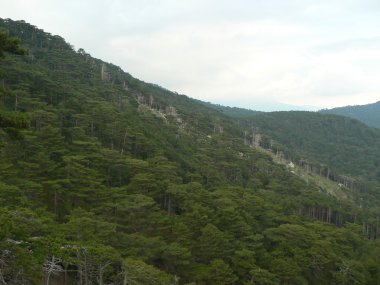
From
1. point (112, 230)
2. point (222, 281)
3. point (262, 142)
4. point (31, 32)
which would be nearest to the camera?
point (112, 230)

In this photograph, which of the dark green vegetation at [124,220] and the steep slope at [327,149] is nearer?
the dark green vegetation at [124,220]

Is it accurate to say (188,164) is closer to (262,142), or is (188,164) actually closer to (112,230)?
(112,230)

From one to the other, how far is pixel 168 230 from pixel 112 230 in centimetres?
707

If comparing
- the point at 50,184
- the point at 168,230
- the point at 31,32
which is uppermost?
the point at 31,32

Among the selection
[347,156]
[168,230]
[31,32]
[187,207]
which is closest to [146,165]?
[187,207]

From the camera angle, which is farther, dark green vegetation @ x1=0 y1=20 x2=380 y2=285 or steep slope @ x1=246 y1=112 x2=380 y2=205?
steep slope @ x1=246 y1=112 x2=380 y2=205

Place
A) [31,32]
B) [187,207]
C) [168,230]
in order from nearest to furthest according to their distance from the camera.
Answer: [168,230] < [187,207] < [31,32]

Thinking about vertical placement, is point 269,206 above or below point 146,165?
below

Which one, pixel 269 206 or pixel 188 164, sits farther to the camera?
pixel 188 164

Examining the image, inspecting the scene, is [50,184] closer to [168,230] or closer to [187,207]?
[168,230]

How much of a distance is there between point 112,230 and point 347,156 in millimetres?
158179

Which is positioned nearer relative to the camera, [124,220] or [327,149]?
[124,220]

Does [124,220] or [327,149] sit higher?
[327,149]

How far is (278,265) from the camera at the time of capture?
28250 mm
